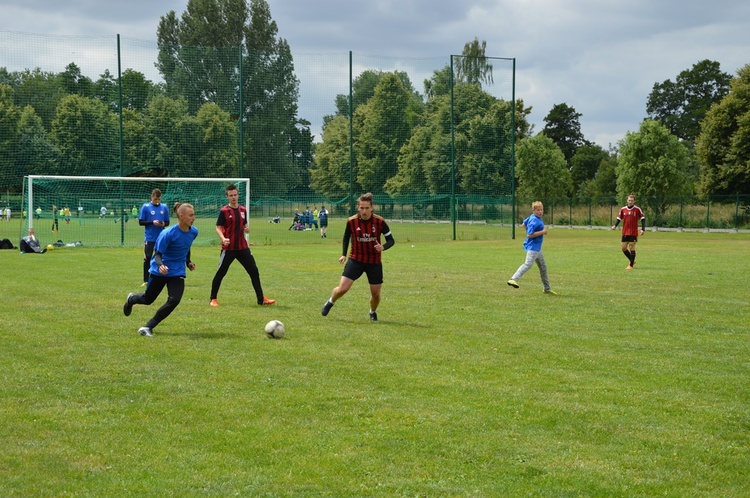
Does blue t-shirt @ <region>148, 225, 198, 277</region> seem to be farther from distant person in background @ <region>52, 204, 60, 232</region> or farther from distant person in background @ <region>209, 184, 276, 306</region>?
distant person in background @ <region>52, 204, 60, 232</region>

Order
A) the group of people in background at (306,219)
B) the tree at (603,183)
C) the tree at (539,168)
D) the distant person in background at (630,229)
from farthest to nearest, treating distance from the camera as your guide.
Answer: the tree at (603,183) → the tree at (539,168) → the group of people in background at (306,219) → the distant person in background at (630,229)

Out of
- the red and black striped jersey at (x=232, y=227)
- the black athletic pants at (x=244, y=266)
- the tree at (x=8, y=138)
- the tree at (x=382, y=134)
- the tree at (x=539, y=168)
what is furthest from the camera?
the tree at (x=539, y=168)

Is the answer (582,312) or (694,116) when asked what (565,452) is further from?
(694,116)

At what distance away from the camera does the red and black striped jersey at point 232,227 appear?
554 inches

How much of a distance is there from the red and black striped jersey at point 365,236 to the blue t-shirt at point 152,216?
18.4ft

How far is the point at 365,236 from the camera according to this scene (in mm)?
12266

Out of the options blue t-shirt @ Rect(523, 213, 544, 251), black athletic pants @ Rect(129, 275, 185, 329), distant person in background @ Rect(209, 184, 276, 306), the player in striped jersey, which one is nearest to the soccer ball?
black athletic pants @ Rect(129, 275, 185, 329)

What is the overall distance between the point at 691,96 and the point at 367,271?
302 feet

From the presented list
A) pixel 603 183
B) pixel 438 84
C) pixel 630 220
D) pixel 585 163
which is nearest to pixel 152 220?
pixel 630 220

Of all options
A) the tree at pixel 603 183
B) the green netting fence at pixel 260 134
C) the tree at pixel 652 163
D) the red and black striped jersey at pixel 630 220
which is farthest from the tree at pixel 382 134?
the tree at pixel 603 183

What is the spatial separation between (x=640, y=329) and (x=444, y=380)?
4.54 m

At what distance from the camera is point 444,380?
8031mm

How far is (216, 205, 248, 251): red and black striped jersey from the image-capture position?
14.1 metres

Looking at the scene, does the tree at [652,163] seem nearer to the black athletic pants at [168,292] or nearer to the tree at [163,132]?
the tree at [163,132]
